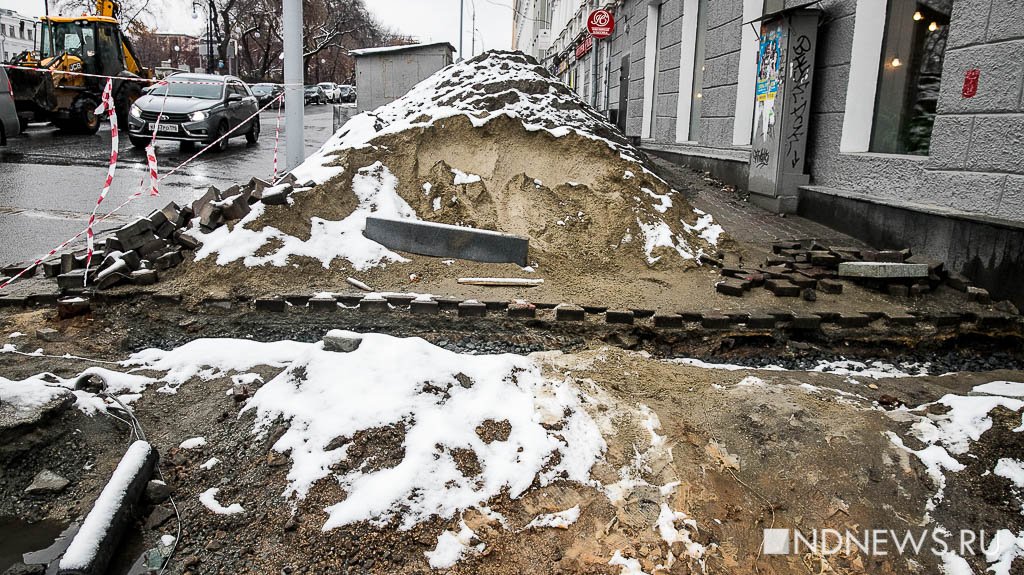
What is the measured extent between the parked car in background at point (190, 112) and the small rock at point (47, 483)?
11949 millimetres

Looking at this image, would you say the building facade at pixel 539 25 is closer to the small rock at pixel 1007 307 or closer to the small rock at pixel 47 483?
the small rock at pixel 1007 307

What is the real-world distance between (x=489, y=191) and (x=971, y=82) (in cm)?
495

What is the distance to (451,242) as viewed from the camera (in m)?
6.66

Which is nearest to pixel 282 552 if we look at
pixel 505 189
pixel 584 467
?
pixel 584 467

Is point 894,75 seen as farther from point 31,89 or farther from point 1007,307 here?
point 31,89

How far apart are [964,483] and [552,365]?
221 centimetres

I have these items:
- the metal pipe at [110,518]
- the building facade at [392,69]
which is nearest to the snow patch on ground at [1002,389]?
the metal pipe at [110,518]

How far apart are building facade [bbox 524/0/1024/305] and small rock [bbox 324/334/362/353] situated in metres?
5.50

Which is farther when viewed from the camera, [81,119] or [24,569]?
[81,119]

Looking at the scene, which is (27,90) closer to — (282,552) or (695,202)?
(695,202)

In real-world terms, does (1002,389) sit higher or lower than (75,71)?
lower

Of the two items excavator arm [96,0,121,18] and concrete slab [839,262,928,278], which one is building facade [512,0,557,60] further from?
concrete slab [839,262,928,278]

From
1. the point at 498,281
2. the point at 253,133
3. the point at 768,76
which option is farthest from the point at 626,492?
the point at 253,133

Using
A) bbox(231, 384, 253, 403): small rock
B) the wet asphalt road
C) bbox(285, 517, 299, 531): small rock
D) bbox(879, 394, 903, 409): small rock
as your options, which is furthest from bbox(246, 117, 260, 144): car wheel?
bbox(879, 394, 903, 409): small rock
